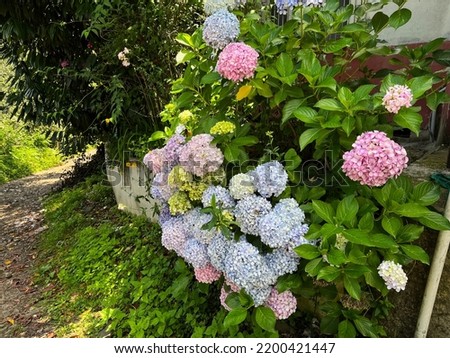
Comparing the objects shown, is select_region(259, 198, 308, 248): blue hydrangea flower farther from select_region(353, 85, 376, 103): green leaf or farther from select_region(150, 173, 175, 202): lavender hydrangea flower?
select_region(150, 173, 175, 202): lavender hydrangea flower

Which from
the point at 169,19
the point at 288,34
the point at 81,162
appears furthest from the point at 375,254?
the point at 81,162

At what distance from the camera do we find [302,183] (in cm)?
157

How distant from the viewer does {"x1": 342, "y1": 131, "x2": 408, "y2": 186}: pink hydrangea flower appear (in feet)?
3.63

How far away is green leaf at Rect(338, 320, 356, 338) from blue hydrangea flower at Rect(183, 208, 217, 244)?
24.7 inches

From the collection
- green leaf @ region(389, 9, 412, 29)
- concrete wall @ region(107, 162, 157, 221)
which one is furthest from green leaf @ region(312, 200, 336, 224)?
concrete wall @ region(107, 162, 157, 221)

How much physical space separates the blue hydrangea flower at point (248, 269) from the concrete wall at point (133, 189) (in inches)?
75.3

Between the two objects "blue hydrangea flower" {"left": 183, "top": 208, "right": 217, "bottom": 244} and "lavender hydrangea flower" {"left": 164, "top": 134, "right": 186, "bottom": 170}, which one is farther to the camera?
"lavender hydrangea flower" {"left": 164, "top": 134, "right": 186, "bottom": 170}

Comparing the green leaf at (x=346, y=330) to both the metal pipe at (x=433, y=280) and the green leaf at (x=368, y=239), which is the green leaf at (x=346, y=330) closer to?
the metal pipe at (x=433, y=280)

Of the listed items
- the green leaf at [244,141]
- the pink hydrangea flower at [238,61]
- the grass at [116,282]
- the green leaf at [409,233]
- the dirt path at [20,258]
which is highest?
the pink hydrangea flower at [238,61]

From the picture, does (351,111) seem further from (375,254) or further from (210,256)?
→ (210,256)

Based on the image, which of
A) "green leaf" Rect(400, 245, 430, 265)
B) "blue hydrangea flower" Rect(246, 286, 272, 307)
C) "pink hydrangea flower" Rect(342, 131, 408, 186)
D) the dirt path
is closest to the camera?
"pink hydrangea flower" Rect(342, 131, 408, 186)

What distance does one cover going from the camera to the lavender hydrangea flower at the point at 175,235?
1.60 metres

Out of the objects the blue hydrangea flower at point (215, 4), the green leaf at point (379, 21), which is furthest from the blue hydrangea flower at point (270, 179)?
the blue hydrangea flower at point (215, 4)

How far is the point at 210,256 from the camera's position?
145 cm
